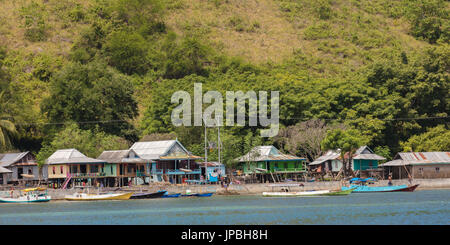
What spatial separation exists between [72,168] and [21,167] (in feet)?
23.3

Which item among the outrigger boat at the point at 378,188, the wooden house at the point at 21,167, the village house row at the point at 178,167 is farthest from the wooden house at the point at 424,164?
the wooden house at the point at 21,167

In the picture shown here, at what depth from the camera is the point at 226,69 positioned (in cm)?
10406

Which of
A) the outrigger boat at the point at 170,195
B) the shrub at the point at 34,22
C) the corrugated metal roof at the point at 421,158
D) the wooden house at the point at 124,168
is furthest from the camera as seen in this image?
the shrub at the point at 34,22

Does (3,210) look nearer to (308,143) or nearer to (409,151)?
(308,143)

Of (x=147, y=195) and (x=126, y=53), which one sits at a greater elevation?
(x=126, y=53)

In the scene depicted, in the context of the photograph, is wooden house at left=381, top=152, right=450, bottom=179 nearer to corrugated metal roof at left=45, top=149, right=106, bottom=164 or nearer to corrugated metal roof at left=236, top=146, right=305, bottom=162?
corrugated metal roof at left=236, top=146, right=305, bottom=162

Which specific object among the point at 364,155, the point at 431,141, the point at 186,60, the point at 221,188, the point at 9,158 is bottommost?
the point at 221,188

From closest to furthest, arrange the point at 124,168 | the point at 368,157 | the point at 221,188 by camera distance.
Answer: the point at 221,188, the point at 124,168, the point at 368,157

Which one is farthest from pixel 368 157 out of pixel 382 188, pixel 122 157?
pixel 122 157

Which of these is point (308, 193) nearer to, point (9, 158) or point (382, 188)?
point (382, 188)

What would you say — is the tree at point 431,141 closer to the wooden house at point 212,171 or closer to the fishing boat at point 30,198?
the wooden house at point 212,171

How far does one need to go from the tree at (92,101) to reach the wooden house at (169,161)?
929cm

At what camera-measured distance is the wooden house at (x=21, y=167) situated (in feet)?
230

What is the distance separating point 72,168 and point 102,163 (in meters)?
3.30
